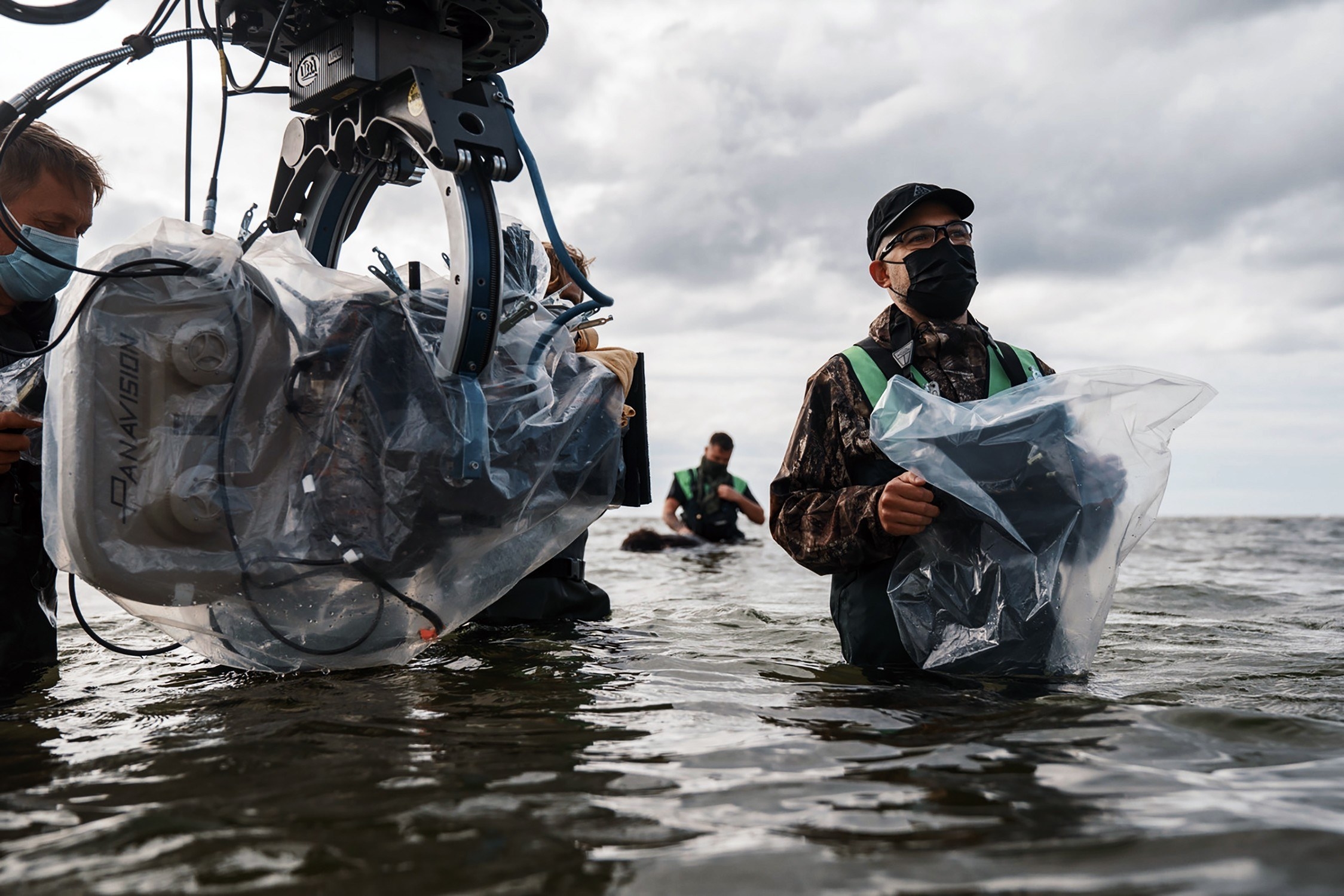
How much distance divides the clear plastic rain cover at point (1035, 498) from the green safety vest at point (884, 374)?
0.62 ft

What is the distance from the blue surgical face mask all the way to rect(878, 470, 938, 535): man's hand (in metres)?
2.44

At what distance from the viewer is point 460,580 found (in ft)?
9.26

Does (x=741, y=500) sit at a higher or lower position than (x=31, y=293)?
lower

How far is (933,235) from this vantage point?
10.7 feet

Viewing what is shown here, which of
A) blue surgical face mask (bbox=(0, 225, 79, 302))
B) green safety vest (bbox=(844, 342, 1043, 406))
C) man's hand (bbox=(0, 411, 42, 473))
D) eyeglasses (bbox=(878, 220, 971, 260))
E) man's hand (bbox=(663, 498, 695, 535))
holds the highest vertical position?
eyeglasses (bbox=(878, 220, 971, 260))

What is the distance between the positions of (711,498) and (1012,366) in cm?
893

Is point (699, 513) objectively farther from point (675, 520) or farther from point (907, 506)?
point (907, 506)

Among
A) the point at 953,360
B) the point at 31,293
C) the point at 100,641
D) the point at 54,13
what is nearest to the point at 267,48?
the point at 54,13

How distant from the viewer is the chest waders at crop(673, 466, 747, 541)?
1217 cm

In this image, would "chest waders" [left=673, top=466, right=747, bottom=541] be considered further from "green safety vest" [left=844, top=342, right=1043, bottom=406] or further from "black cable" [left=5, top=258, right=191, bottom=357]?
"black cable" [left=5, top=258, right=191, bottom=357]

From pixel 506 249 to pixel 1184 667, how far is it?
9.57 ft

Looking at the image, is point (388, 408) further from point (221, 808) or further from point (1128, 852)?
point (1128, 852)

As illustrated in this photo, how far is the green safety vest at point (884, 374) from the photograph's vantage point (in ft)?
10.2

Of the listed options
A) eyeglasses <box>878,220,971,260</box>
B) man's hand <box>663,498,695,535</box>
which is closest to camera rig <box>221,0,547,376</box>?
eyeglasses <box>878,220,971,260</box>
